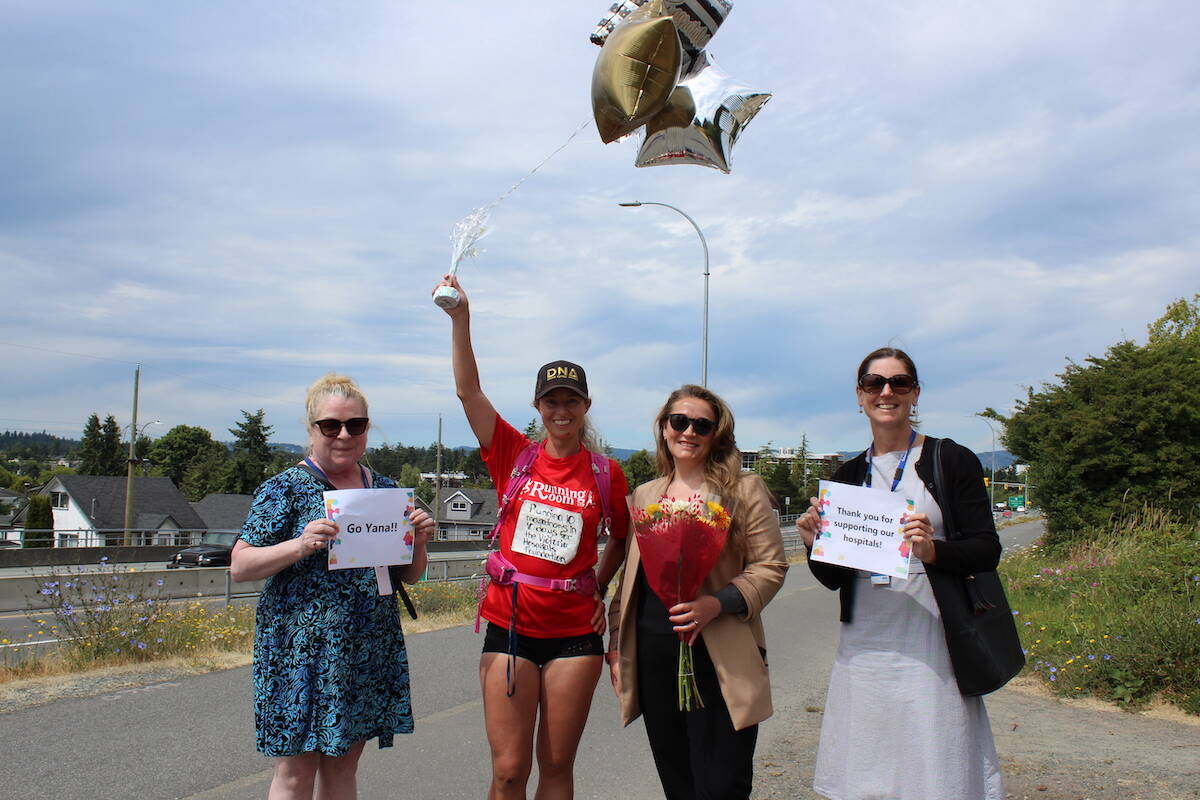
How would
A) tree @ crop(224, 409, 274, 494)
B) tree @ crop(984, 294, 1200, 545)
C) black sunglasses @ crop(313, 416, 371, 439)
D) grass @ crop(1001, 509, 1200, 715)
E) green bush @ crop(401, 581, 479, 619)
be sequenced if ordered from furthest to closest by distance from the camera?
1. tree @ crop(224, 409, 274, 494)
2. tree @ crop(984, 294, 1200, 545)
3. green bush @ crop(401, 581, 479, 619)
4. grass @ crop(1001, 509, 1200, 715)
5. black sunglasses @ crop(313, 416, 371, 439)

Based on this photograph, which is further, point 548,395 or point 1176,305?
point 1176,305

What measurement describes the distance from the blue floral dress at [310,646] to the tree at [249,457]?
91.0 m

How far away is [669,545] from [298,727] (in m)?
1.46

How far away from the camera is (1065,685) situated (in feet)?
24.4

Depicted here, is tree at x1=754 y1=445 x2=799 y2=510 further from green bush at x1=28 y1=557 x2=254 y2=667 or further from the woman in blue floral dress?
the woman in blue floral dress

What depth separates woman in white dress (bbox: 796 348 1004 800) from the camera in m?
2.89

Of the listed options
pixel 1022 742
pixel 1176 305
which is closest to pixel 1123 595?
pixel 1022 742

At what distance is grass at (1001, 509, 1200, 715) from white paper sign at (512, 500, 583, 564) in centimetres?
578

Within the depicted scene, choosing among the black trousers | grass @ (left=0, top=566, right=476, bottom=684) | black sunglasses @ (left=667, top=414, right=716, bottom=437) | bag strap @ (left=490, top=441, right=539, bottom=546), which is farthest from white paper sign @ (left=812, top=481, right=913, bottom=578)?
grass @ (left=0, top=566, right=476, bottom=684)

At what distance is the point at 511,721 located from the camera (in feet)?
10.9

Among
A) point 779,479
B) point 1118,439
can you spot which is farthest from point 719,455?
point 779,479

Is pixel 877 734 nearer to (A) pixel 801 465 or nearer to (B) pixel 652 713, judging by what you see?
(B) pixel 652 713

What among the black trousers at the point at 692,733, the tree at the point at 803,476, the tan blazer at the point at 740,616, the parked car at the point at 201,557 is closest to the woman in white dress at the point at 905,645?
the tan blazer at the point at 740,616

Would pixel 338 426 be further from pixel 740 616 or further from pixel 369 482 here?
pixel 740 616
